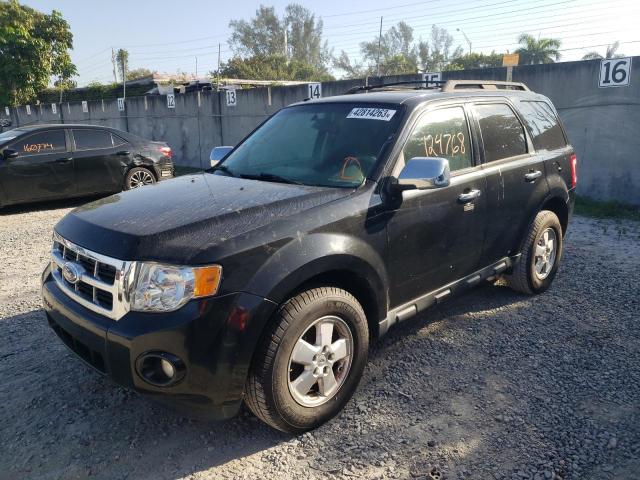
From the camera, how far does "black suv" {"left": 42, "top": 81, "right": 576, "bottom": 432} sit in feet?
7.95

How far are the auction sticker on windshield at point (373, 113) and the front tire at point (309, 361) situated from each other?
4.22ft

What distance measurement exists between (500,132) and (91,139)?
770cm

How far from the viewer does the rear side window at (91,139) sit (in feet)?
30.0

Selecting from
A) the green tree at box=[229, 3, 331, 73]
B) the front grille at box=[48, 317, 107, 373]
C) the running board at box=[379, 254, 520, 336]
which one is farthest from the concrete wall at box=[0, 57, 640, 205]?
the green tree at box=[229, 3, 331, 73]

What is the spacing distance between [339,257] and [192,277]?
0.83 metres

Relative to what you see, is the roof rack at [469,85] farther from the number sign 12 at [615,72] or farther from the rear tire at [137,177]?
the rear tire at [137,177]

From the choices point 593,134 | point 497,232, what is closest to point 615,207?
point 593,134

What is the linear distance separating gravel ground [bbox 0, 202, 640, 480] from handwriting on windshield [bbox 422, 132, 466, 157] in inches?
56.6

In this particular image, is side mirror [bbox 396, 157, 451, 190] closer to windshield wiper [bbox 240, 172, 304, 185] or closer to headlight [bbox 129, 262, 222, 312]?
windshield wiper [bbox 240, 172, 304, 185]

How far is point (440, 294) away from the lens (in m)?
3.69

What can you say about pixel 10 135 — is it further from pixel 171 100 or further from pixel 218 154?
pixel 171 100

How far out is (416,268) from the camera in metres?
3.40

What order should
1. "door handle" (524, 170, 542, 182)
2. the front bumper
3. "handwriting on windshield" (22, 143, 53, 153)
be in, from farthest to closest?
"handwriting on windshield" (22, 143, 53, 153), "door handle" (524, 170, 542, 182), the front bumper

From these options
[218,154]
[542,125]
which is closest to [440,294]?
[542,125]
